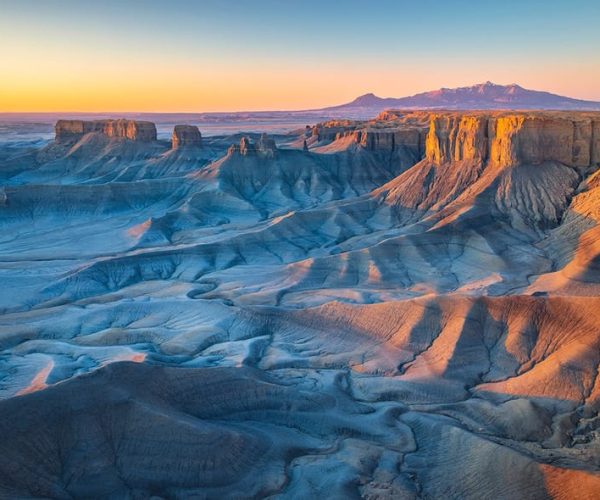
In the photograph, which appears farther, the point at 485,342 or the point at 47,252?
the point at 47,252

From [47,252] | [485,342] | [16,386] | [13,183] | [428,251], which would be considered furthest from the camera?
[13,183]

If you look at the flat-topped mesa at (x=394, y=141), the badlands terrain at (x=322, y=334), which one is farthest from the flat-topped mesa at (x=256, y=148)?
the flat-topped mesa at (x=394, y=141)

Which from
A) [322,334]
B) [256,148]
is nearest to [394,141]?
[256,148]

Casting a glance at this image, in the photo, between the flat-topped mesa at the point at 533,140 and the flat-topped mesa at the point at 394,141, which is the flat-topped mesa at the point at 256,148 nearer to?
the flat-topped mesa at the point at 394,141

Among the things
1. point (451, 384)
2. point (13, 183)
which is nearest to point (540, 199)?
point (451, 384)

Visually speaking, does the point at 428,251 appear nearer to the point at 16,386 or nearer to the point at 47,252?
the point at 16,386

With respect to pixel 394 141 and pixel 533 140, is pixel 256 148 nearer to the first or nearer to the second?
pixel 394 141
